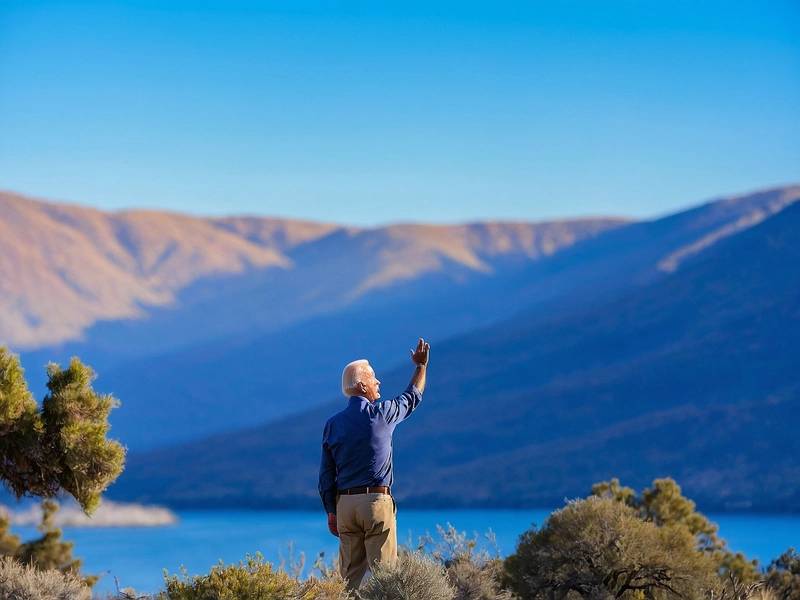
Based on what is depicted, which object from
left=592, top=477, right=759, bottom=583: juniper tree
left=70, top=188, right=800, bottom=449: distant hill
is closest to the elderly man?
left=592, top=477, right=759, bottom=583: juniper tree

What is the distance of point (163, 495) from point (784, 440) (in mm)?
56459

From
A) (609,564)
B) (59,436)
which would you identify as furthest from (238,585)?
(609,564)

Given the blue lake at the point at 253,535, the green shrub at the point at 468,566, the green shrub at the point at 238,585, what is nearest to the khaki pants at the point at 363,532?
the green shrub at the point at 238,585

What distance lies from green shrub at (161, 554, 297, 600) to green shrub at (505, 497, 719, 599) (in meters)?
3.96

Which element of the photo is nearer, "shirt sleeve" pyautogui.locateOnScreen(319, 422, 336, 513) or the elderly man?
the elderly man

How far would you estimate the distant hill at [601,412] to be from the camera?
106 m

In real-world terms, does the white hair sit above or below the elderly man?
above

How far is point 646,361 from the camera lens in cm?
12388

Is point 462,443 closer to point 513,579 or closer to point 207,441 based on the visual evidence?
point 207,441

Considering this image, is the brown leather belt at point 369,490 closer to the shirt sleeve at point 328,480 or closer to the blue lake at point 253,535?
the shirt sleeve at point 328,480

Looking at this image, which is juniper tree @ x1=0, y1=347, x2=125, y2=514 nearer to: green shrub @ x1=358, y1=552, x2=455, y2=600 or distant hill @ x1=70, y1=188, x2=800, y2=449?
green shrub @ x1=358, y1=552, x2=455, y2=600

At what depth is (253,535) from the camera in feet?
310

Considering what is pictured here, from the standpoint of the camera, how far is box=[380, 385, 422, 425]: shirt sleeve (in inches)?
336

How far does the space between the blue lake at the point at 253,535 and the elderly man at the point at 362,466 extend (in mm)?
51418
